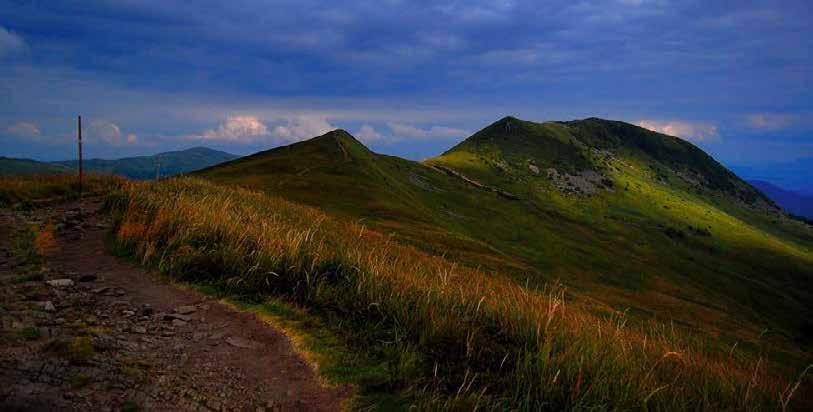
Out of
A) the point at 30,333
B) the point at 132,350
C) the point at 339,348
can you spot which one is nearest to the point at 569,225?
the point at 339,348

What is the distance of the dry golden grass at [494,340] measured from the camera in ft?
19.4

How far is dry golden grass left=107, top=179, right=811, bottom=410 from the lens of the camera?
5.91 meters

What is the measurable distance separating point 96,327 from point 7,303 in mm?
1860

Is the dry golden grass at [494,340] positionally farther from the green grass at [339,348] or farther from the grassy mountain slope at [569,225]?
the grassy mountain slope at [569,225]

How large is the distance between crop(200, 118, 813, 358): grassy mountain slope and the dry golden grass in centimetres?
2197

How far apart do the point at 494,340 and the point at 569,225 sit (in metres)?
118

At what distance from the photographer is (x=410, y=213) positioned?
51969 mm

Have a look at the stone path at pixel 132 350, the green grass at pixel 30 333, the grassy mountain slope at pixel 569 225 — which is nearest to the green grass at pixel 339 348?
the stone path at pixel 132 350

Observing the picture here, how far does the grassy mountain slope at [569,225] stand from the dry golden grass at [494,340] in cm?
2197

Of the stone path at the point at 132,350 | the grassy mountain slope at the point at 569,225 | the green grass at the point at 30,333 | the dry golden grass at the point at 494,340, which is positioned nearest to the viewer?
the stone path at the point at 132,350

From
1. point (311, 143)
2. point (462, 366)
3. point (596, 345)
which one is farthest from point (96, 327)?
point (311, 143)

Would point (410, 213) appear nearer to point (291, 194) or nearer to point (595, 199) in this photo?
point (291, 194)

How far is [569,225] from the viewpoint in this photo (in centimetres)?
11762

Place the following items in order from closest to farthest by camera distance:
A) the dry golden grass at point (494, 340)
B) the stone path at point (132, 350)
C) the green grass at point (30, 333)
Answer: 1. the stone path at point (132, 350)
2. the dry golden grass at point (494, 340)
3. the green grass at point (30, 333)
